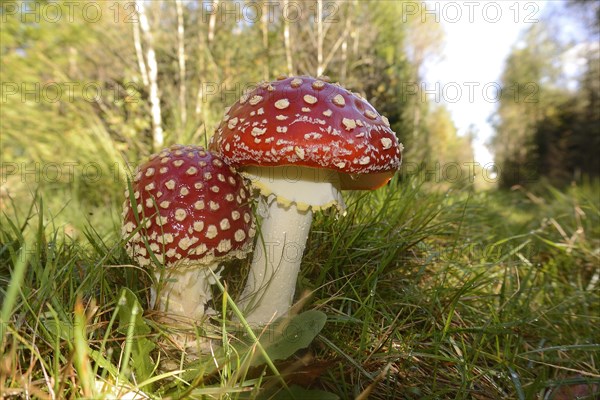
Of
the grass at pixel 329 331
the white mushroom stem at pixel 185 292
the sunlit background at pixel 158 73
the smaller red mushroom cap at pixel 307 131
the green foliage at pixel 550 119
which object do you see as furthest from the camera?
the green foliage at pixel 550 119

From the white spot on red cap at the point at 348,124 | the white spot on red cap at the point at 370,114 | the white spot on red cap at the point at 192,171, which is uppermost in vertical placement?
the white spot on red cap at the point at 370,114

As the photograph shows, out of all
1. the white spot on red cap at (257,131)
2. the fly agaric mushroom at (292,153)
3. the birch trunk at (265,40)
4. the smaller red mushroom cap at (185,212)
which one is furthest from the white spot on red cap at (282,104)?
the birch trunk at (265,40)

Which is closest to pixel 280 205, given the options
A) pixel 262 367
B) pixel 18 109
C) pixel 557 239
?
pixel 262 367

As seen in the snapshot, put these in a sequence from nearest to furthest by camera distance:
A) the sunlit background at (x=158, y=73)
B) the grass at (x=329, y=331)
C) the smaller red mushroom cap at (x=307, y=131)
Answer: the grass at (x=329, y=331), the smaller red mushroom cap at (x=307, y=131), the sunlit background at (x=158, y=73)

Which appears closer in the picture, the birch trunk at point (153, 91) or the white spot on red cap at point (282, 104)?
the white spot on red cap at point (282, 104)

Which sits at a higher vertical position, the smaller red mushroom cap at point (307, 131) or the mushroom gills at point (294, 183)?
the smaller red mushroom cap at point (307, 131)

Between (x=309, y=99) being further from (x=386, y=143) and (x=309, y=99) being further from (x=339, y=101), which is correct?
(x=386, y=143)

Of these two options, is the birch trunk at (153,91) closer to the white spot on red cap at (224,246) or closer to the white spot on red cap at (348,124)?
the white spot on red cap at (224,246)

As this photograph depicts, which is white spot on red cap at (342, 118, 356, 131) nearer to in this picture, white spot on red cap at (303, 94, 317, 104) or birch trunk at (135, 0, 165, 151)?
white spot on red cap at (303, 94, 317, 104)
